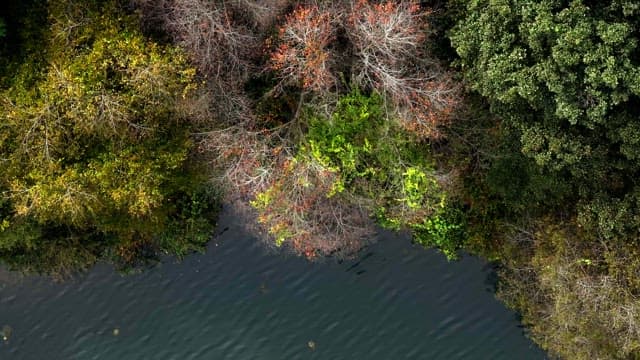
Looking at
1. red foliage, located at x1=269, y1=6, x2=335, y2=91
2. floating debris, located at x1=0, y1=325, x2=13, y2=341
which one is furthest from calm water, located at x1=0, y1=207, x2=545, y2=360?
red foliage, located at x1=269, y1=6, x2=335, y2=91

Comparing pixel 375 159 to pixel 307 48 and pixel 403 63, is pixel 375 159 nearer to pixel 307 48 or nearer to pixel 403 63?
pixel 403 63

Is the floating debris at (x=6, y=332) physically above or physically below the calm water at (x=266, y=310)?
below

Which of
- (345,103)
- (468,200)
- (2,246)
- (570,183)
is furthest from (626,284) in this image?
(2,246)

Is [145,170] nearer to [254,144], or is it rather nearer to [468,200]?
[254,144]

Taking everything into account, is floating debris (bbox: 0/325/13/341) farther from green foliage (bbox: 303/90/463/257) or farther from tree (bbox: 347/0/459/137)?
tree (bbox: 347/0/459/137)

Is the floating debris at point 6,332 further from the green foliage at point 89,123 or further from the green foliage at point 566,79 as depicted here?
the green foliage at point 566,79

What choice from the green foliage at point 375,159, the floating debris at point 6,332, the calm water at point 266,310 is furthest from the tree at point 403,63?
the floating debris at point 6,332
